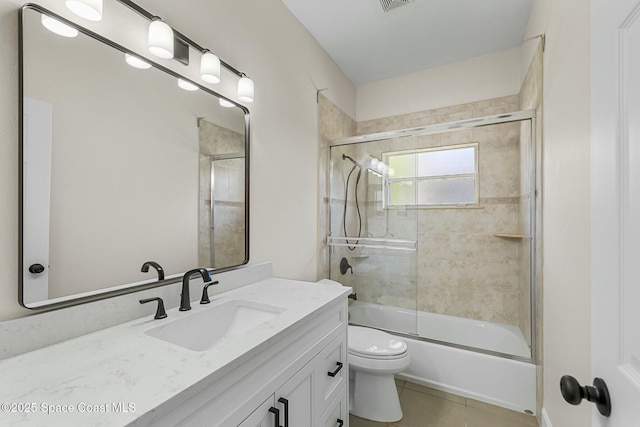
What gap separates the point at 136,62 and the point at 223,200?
26.5 inches

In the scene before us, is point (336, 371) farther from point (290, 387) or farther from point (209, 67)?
point (209, 67)

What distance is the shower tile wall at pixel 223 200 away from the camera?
137cm

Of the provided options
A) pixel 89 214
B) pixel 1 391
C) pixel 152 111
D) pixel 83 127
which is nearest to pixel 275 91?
pixel 152 111

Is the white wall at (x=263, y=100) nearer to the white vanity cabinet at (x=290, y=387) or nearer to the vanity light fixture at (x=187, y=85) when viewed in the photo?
the vanity light fixture at (x=187, y=85)

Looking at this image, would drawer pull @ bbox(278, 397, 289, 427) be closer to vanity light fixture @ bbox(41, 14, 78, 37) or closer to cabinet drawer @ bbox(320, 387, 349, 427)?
cabinet drawer @ bbox(320, 387, 349, 427)

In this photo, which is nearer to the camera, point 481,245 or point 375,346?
point 375,346

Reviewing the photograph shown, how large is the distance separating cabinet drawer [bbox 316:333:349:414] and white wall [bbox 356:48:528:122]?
8.20 ft

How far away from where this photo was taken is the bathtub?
1.89 meters

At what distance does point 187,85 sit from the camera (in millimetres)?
1307

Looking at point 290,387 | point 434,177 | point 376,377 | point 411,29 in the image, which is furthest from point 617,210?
point 434,177

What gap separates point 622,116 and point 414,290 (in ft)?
7.00

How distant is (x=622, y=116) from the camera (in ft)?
1.78

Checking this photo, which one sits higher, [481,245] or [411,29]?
[411,29]

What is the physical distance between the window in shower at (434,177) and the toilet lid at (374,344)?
109 cm
